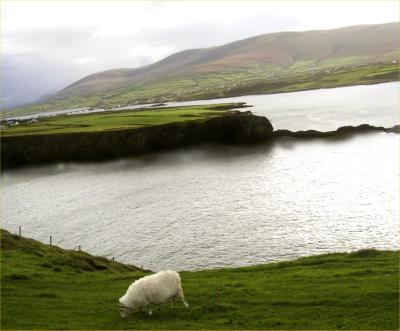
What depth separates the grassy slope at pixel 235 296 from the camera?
19.9 metres

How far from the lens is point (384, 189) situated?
64.3 m

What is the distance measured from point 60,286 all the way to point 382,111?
144 meters

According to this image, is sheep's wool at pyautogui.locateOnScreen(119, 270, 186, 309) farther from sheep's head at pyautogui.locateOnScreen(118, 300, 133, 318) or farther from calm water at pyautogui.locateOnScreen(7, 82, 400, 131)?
calm water at pyautogui.locateOnScreen(7, 82, 400, 131)

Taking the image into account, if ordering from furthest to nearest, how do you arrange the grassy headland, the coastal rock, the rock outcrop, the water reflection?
1. the coastal rock
2. the grassy headland
3. the rock outcrop
4. the water reflection

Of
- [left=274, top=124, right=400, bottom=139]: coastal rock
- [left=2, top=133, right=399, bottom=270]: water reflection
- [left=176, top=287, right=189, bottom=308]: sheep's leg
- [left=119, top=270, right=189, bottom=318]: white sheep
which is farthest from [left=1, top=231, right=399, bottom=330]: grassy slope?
[left=274, top=124, right=400, bottom=139]: coastal rock

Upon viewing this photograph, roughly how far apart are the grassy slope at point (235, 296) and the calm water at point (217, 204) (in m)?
13.5

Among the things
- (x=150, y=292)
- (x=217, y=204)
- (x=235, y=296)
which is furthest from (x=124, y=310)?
(x=217, y=204)

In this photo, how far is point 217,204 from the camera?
62.7 meters

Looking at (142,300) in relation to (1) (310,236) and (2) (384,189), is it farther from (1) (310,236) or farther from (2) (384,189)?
(2) (384,189)

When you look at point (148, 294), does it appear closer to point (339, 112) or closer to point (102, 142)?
point (102, 142)

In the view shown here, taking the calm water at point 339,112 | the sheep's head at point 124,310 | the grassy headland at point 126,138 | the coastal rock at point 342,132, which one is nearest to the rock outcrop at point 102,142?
the grassy headland at point 126,138

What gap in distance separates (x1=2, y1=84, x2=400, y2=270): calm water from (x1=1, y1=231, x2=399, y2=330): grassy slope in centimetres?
1348

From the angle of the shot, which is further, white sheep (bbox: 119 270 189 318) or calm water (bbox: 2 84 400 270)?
calm water (bbox: 2 84 400 270)

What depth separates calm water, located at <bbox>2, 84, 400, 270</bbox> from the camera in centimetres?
4678
